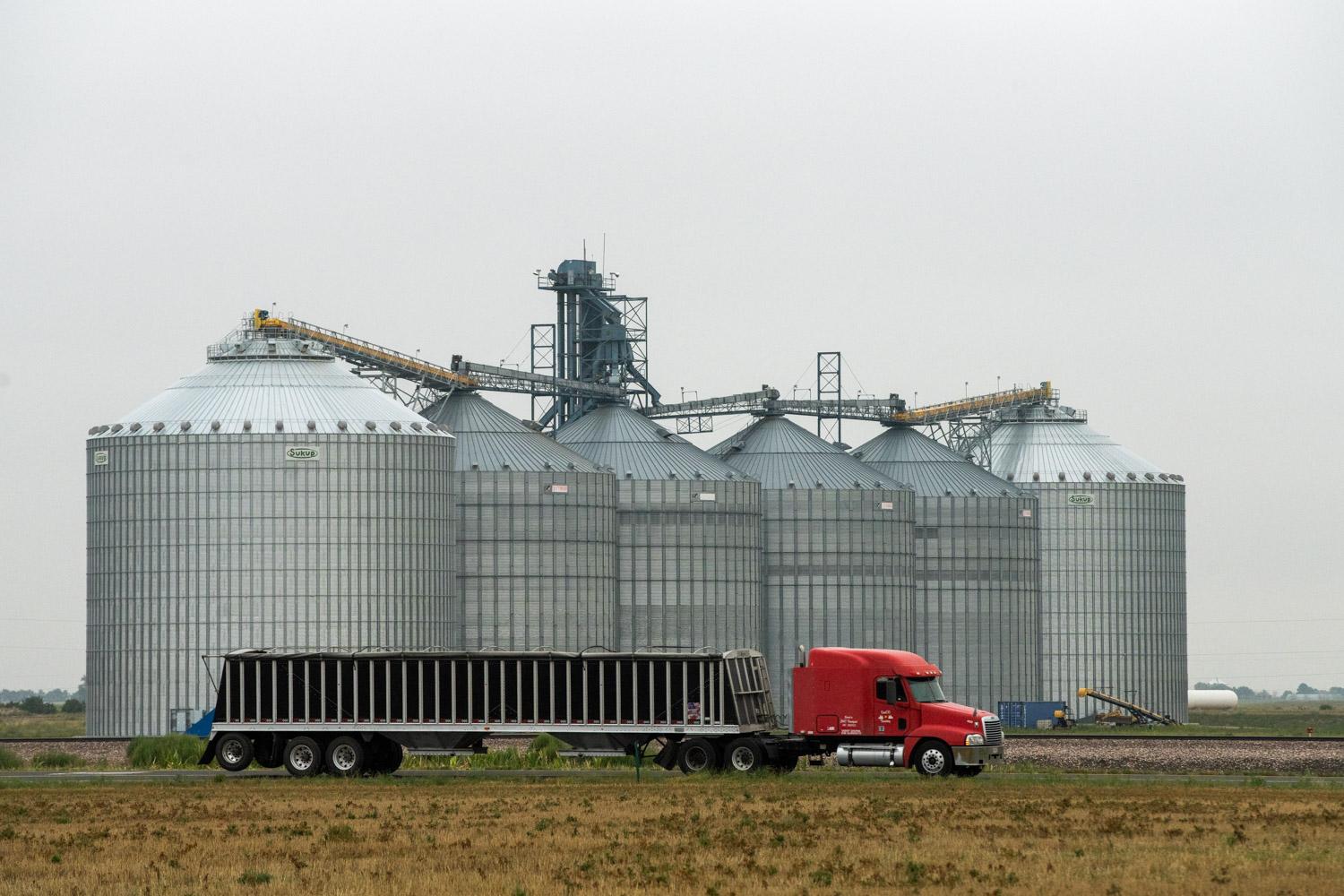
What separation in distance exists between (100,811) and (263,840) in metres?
9.44

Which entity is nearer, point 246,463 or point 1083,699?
point 246,463

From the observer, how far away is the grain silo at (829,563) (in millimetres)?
132750

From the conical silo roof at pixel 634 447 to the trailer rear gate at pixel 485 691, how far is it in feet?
182

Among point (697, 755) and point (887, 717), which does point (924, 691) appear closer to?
point (887, 717)

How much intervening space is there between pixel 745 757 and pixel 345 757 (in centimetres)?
1197

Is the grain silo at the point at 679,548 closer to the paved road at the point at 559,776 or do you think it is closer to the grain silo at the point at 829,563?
the grain silo at the point at 829,563

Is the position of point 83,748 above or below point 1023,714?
above

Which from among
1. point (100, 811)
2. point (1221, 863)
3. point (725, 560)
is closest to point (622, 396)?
point (725, 560)

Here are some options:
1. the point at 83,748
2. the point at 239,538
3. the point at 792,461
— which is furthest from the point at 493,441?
the point at 83,748

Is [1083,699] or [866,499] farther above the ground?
[866,499]

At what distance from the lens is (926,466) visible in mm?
143750

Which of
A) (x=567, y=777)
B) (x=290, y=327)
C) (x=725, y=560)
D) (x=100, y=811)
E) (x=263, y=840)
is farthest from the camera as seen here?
(x=725, y=560)

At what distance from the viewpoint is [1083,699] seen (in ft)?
475

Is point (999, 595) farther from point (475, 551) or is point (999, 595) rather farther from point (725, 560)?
point (475, 551)
